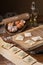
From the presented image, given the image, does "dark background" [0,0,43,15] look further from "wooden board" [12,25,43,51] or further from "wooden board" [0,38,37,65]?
"wooden board" [0,38,37,65]

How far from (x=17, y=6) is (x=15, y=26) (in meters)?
0.75

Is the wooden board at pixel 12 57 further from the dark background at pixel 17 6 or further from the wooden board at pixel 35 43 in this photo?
the dark background at pixel 17 6

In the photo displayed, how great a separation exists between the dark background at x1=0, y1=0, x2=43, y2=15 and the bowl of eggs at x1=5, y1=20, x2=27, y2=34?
0.68 meters

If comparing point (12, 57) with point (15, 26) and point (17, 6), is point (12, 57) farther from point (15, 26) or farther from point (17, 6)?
point (17, 6)

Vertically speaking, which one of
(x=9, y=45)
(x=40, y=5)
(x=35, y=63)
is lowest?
(x=35, y=63)

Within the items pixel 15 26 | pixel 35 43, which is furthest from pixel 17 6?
pixel 35 43

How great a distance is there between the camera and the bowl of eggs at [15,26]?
1.34m

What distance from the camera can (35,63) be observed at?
103cm

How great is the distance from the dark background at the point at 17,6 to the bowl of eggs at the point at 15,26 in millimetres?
676

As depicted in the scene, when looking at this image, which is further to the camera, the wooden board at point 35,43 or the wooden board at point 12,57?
the wooden board at point 35,43

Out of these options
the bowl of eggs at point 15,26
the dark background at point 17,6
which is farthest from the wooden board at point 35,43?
the dark background at point 17,6

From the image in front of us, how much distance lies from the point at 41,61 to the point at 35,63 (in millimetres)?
41

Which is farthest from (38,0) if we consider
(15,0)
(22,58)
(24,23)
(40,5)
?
(22,58)

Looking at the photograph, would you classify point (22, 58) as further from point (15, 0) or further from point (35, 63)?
point (15, 0)
